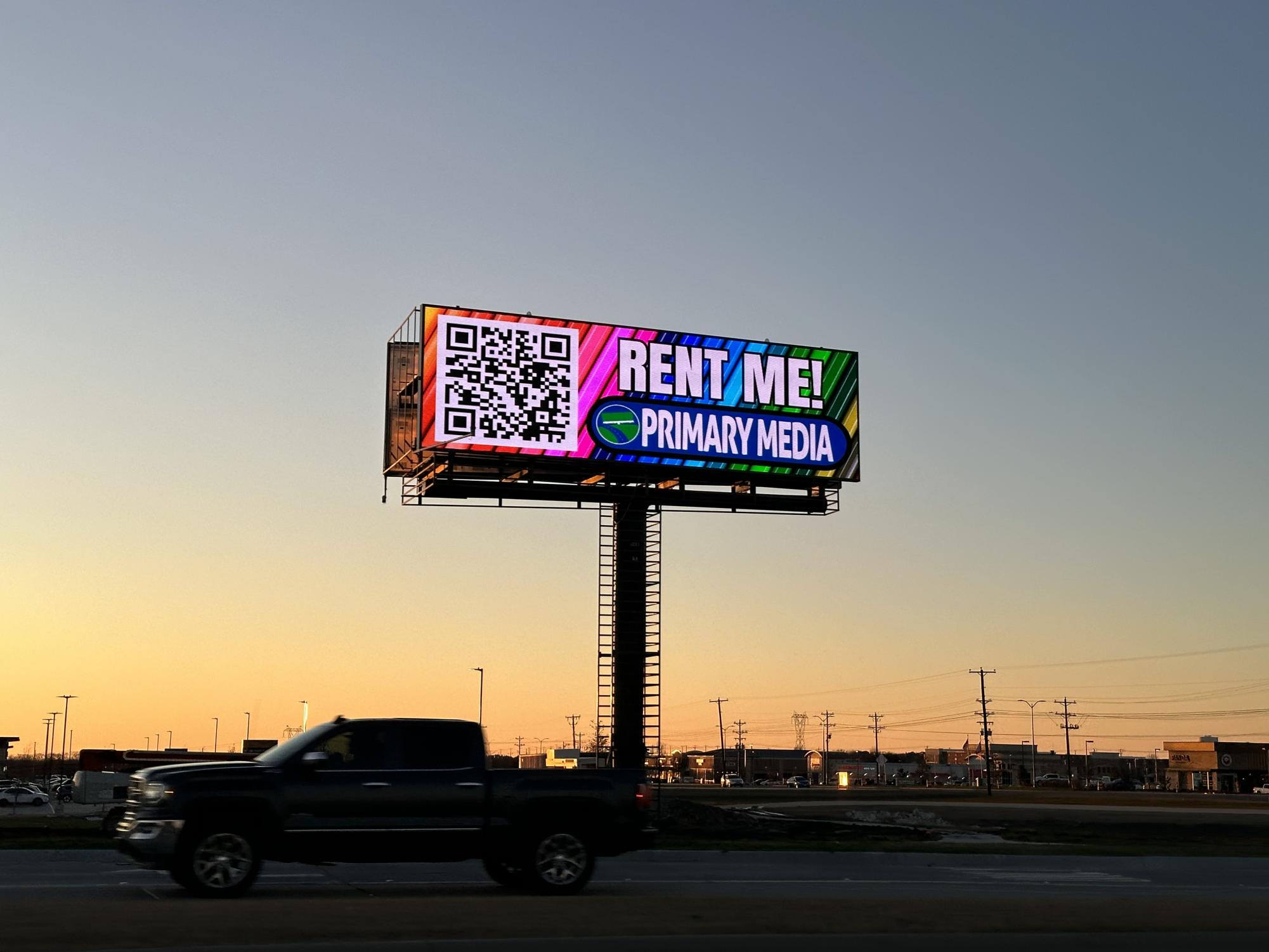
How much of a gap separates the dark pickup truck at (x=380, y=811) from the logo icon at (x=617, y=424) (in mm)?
33798

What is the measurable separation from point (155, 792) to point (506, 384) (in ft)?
117

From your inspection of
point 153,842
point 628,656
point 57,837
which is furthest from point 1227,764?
point 153,842

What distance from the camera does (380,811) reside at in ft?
57.2

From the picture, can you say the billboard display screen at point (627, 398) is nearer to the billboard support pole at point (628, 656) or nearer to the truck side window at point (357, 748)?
the billboard support pole at point (628, 656)

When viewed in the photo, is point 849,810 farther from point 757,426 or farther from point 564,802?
point 564,802

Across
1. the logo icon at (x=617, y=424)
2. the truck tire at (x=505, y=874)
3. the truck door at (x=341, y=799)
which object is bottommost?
the truck tire at (x=505, y=874)

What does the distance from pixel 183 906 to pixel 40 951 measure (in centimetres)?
327

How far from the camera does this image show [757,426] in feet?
179

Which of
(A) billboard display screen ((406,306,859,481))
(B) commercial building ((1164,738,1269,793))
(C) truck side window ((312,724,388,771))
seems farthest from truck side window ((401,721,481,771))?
(B) commercial building ((1164,738,1269,793))

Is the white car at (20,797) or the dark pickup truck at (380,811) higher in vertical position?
the dark pickup truck at (380,811)

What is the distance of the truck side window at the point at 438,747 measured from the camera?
17.8 meters

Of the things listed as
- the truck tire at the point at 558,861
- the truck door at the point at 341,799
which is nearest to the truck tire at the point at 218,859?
the truck door at the point at 341,799

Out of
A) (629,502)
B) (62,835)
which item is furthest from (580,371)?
(62,835)

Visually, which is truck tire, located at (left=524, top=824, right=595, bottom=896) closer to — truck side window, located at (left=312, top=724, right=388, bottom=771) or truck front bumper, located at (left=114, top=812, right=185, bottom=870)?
truck side window, located at (left=312, top=724, right=388, bottom=771)
